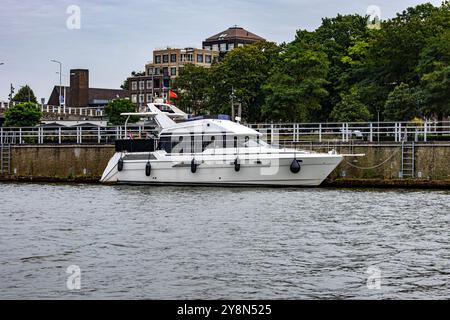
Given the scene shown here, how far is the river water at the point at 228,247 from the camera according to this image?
22.6 m

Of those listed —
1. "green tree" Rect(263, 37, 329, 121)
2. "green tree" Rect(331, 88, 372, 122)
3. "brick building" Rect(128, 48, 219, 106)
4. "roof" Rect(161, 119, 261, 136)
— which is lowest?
"roof" Rect(161, 119, 261, 136)

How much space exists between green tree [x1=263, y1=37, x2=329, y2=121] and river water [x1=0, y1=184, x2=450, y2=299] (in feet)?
135

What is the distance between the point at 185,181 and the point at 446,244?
26.0 metres

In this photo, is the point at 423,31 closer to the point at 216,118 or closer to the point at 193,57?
the point at 216,118

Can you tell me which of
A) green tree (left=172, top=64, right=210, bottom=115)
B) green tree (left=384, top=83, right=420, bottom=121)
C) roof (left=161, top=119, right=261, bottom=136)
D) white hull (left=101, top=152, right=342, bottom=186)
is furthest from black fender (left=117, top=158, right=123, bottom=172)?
green tree (left=172, top=64, right=210, bottom=115)

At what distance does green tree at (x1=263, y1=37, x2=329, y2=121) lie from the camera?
283 feet

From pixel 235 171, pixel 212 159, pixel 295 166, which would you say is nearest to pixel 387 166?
pixel 295 166

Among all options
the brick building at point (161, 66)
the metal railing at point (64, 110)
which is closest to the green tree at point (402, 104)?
the metal railing at point (64, 110)

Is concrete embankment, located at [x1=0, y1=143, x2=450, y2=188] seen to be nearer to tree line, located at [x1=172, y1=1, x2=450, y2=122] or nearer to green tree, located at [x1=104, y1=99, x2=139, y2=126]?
tree line, located at [x1=172, y1=1, x2=450, y2=122]

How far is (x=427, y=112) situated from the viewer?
75.6 meters

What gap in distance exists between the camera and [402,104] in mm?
75625

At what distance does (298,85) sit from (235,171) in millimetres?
37867

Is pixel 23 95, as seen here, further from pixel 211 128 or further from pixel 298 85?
pixel 211 128
